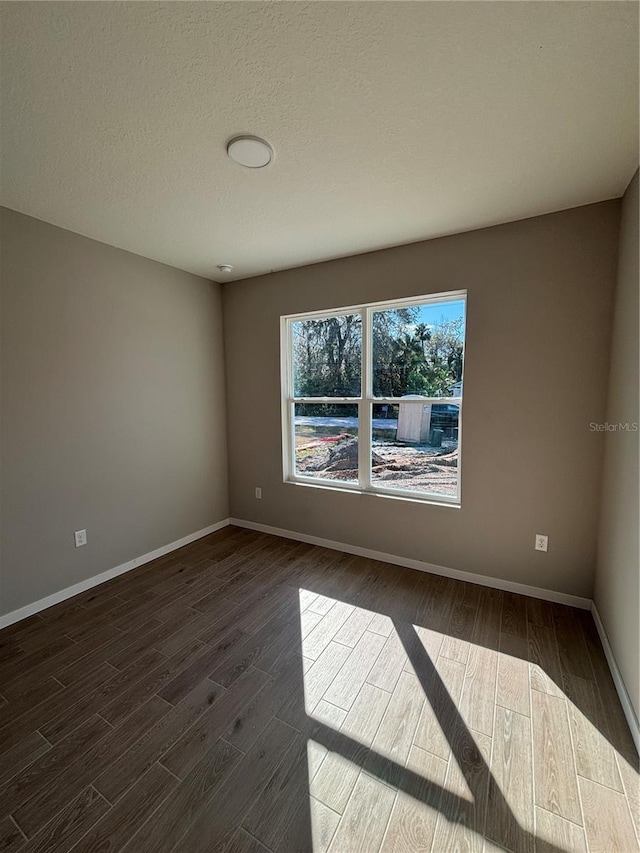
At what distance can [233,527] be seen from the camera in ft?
12.5

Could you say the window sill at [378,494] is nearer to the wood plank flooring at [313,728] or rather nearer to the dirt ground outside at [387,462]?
the dirt ground outside at [387,462]

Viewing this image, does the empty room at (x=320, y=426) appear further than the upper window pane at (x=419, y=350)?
No

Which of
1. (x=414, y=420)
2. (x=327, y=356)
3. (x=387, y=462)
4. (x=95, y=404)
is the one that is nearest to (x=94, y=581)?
(x=95, y=404)

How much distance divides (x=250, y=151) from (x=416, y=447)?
7.34 feet

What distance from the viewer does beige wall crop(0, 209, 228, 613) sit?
2242 mm

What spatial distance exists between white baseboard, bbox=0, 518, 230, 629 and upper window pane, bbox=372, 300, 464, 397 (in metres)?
2.27

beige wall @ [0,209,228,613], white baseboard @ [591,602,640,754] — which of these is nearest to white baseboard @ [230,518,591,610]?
white baseboard @ [591,602,640,754]

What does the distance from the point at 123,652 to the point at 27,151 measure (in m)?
2.60

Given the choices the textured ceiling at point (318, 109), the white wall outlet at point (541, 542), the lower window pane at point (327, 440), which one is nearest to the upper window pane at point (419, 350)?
the lower window pane at point (327, 440)

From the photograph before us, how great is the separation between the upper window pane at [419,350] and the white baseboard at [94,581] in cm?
227

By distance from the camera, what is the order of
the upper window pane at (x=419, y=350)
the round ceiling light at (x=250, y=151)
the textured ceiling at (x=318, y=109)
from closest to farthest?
the textured ceiling at (x=318, y=109) < the round ceiling light at (x=250, y=151) < the upper window pane at (x=419, y=350)

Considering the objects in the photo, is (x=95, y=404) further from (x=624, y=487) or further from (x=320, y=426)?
(x=624, y=487)

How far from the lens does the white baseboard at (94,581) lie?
2270 millimetres

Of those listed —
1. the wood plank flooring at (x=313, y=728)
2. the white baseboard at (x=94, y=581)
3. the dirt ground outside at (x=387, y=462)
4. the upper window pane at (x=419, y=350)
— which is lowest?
the wood plank flooring at (x=313, y=728)
